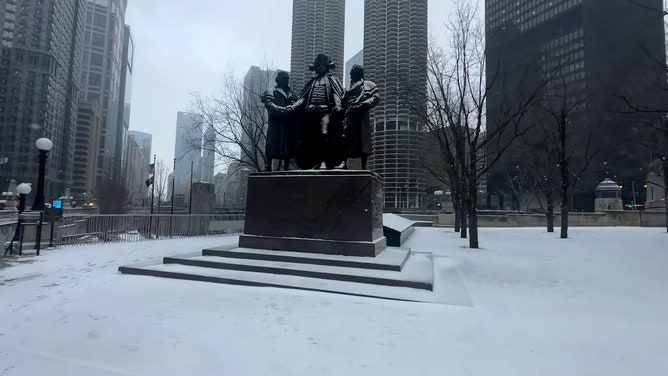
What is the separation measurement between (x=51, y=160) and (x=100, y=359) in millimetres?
134407

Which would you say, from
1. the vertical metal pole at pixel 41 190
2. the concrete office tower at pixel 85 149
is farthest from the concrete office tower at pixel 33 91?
the vertical metal pole at pixel 41 190

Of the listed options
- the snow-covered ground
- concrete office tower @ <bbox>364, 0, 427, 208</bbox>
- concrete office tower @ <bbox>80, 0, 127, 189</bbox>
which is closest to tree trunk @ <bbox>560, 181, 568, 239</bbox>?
concrete office tower @ <bbox>364, 0, 427, 208</bbox>

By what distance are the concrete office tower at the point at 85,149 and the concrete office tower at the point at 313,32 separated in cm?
12396

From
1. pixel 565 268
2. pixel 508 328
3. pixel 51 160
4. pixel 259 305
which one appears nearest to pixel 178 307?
pixel 259 305

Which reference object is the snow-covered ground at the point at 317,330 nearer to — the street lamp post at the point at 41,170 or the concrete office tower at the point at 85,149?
the street lamp post at the point at 41,170

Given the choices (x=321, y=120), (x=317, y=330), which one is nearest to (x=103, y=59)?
(x=321, y=120)

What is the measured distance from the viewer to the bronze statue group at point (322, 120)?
10.1 m

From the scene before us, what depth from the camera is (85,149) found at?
431 ft

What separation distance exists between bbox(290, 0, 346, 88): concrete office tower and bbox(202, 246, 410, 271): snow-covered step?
25.3m

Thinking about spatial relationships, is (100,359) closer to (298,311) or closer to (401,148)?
(298,311)

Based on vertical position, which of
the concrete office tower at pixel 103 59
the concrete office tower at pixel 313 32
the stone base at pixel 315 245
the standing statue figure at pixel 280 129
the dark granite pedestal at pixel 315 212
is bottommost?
the stone base at pixel 315 245

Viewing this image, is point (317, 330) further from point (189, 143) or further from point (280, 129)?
point (189, 143)

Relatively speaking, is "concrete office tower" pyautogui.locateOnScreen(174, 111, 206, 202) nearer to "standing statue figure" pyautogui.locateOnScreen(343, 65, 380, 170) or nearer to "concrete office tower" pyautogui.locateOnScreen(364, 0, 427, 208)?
"concrete office tower" pyautogui.locateOnScreen(364, 0, 427, 208)

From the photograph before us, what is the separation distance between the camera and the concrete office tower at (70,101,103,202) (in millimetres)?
128500
